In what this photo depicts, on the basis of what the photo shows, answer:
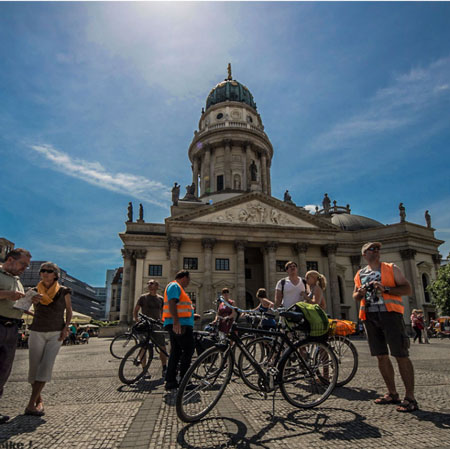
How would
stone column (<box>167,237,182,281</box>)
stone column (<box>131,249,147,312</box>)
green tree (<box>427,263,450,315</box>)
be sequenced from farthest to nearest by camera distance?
stone column (<box>131,249,147,312</box>) → stone column (<box>167,237,182,281</box>) → green tree (<box>427,263,450,315</box>)

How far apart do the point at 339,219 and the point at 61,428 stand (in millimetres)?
47923

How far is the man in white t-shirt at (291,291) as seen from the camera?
708 centimetres

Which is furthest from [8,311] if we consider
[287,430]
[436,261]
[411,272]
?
[436,261]

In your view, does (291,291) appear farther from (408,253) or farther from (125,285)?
(408,253)

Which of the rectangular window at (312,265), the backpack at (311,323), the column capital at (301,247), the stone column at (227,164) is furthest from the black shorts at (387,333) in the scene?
the stone column at (227,164)

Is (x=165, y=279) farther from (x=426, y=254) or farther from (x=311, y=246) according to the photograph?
(x=426, y=254)

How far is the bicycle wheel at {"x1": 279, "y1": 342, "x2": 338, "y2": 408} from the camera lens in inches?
185

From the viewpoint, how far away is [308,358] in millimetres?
4945

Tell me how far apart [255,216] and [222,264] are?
20.4ft

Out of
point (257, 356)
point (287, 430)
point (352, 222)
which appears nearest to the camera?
point (287, 430)

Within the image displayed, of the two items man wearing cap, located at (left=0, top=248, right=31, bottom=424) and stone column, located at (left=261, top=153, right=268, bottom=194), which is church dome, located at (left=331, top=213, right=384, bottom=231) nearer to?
stone column, located at (left=261, top=153, right=268, bottom=194)

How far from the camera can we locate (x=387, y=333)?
498cm

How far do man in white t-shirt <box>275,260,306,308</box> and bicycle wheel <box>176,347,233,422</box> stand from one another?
2.75 metres

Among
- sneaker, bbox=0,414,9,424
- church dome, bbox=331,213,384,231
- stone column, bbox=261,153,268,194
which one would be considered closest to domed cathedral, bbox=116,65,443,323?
church dome, bbox=331,213,384,231
